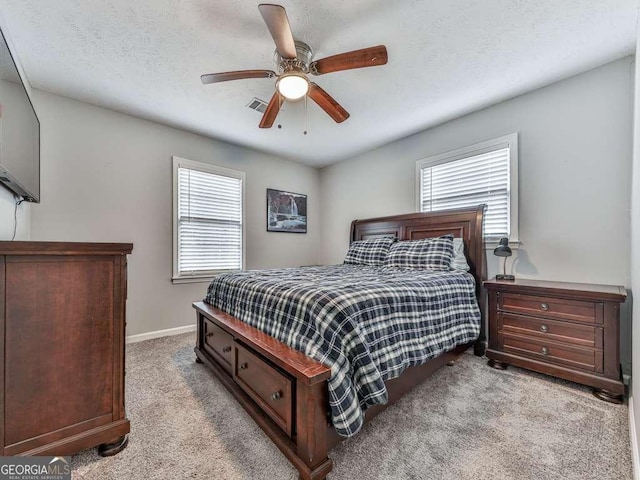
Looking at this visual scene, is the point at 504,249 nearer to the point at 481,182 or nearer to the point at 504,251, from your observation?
the point at 504,251

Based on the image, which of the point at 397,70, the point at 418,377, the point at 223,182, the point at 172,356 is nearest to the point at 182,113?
the point at 223,182

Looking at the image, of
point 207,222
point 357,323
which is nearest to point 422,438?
point 357,323

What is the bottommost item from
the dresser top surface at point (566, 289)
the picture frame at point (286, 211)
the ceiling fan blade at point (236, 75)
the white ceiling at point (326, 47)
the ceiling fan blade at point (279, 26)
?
the dresser top surface at point (566, 289)

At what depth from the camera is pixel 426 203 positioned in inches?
137

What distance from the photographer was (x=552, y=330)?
2125 millimetres

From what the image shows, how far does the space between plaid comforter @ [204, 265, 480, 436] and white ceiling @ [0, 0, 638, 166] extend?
5.80 ft

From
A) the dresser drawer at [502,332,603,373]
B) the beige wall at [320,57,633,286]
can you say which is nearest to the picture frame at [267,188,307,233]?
the beige wall at [320,57,633,286]

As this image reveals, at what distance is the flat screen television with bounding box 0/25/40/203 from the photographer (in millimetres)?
1432

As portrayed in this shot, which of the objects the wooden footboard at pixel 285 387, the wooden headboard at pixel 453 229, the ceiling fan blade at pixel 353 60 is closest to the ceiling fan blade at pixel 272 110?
the ceiling fan blade at pixel 353 60

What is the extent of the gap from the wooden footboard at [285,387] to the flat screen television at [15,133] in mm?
1494

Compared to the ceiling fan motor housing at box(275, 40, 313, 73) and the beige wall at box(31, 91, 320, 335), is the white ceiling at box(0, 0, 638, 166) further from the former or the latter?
the beige wall at box(31, 91, 320, 335)

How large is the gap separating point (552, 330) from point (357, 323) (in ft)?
5.80

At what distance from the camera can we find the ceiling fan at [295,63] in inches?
62.5

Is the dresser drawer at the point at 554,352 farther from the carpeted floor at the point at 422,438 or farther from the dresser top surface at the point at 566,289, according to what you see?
the dresser top surface at the point at 566,289
